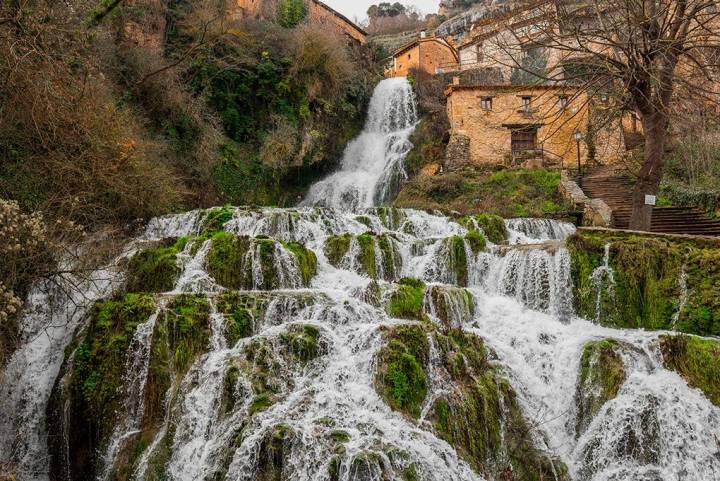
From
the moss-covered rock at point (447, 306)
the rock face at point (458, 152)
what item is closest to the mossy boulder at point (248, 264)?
the moss-covered rock at point (447, 306)

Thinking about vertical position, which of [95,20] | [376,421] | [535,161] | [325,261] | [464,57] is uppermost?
[464,57]

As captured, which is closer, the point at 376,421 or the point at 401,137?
the point at 376,421

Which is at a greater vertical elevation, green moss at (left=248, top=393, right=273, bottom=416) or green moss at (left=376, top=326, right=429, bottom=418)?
green moss at (left=376, top=326, right=429, bottom=418)

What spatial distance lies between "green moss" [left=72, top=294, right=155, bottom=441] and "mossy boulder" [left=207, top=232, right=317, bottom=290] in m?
2.09

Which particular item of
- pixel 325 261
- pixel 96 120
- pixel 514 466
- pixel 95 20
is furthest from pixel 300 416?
pixel 95 20

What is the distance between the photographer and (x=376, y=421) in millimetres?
6141

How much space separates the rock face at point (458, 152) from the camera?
22.7m

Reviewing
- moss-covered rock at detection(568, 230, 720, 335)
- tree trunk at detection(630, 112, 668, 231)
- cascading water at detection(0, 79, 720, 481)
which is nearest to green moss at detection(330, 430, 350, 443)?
cascading water at detection(0, 79, 720, 481)

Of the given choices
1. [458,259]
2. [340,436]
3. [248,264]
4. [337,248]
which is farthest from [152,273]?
[458,259]

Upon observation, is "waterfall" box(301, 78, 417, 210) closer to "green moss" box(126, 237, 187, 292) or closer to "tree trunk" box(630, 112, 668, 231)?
"tree trunk" box(630, 112, 668, 231)

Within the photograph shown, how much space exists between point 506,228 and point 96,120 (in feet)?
32.9

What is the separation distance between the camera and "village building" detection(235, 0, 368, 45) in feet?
84.5

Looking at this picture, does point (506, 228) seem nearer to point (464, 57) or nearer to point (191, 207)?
point (191, 207)

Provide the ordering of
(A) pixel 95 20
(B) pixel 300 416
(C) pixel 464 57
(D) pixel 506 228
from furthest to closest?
1. (C) pixel 464 57
2. (D) pixel 506 228
3. (A) pixel 95 20
4. (B) pixel 300 416
